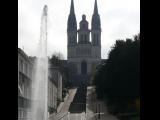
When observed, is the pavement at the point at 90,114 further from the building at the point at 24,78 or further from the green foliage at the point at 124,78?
the building at the point at 24,78

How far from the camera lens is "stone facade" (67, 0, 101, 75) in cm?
14375

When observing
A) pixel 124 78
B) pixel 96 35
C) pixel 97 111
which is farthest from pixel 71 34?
pixel 124 78

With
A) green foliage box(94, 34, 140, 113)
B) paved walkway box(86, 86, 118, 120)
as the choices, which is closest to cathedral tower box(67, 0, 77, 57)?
paved walkway box(86, 86, 118, 120)

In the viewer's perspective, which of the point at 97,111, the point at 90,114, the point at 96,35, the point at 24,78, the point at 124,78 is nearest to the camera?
the point at 24,78

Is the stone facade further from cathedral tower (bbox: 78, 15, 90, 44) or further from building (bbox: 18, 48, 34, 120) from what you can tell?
building (bbox: 18, 48, 34, 120)

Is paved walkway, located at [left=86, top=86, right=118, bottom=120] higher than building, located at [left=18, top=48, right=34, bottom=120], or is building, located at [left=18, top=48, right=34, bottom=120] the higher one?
building, located at [left=18, top=48, right=34, bottom=120]

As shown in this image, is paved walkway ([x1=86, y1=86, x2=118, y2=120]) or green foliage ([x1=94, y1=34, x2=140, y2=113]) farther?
green foliage ([x1=94, y1=34, x2=140, y2=113])

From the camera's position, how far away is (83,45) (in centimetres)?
14488

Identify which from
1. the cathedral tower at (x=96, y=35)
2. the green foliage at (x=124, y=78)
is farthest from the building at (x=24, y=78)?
the cathedral tower at (x=96, y=35)

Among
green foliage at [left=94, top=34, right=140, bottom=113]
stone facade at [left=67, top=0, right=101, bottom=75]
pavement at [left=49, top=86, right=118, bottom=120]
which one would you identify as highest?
stone facade at [left=67, top=0, right=101, bottom=75]

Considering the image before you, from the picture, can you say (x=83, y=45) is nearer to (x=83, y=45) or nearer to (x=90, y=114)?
(x=83, y=45)
